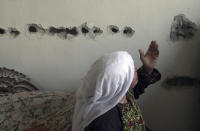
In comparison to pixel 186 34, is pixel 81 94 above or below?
below

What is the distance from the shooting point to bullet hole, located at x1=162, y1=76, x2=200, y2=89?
1.82m

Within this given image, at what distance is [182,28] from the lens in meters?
1.71

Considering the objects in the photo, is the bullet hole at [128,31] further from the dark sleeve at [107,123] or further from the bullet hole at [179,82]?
the dark sleeve at [107,123]

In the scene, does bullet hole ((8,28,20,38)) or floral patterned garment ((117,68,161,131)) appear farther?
bullet hole ((8,28,20,38))

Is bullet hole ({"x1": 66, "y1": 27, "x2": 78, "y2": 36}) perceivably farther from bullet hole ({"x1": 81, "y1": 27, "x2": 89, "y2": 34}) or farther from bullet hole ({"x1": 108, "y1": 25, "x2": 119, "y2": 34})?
bullet hole ({"x1": 108, "y1": 25, "x2": 119, "y2": 34})

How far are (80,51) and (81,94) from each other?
0.62m

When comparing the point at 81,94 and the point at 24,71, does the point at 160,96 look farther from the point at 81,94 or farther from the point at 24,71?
the point at 24,71

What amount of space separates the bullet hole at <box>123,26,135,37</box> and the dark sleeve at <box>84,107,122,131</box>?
0.67 metres

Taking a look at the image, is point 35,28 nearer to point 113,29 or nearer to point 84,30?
point 84,30

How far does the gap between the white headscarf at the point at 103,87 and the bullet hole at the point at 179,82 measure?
27.2 inches

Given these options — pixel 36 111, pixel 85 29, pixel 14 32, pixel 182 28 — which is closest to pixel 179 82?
pixel 182 28

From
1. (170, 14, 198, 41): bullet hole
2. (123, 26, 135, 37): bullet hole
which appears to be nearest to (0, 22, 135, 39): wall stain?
(123, 26, 135, 37): bullet hole

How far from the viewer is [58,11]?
1.75 meters

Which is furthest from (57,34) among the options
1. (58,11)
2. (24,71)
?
(24,71)
